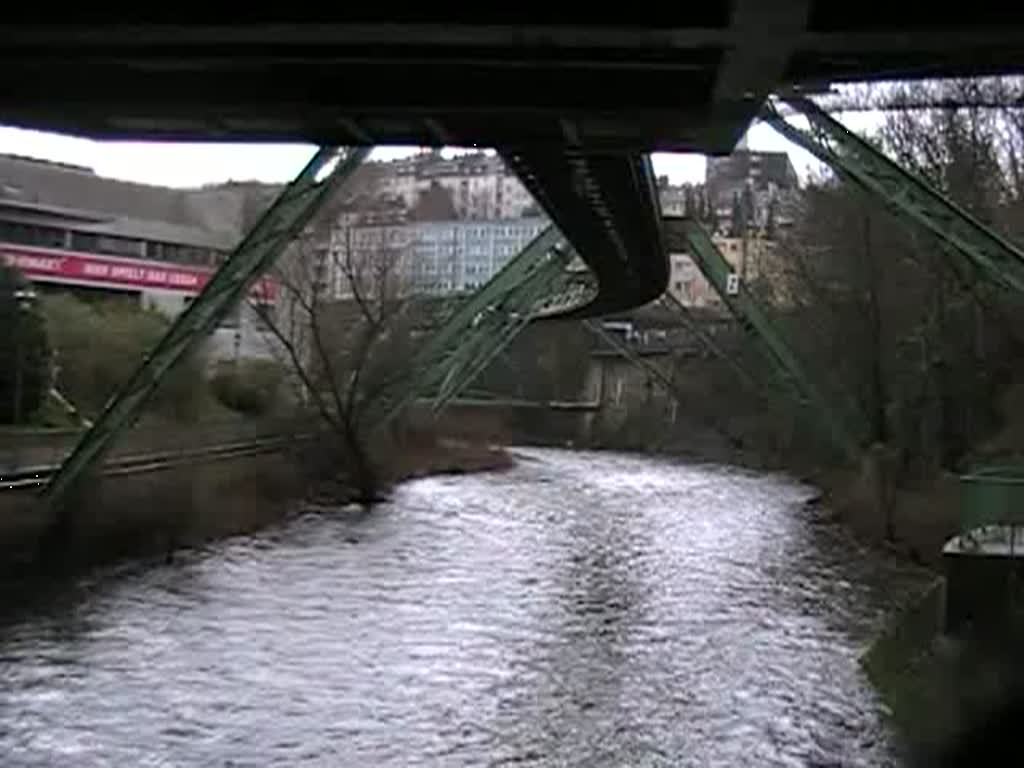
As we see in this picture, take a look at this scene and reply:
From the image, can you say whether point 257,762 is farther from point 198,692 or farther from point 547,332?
point 547,332

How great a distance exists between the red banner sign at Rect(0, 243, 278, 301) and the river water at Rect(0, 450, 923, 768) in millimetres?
42096

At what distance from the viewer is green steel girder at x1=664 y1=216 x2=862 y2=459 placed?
1832 inches

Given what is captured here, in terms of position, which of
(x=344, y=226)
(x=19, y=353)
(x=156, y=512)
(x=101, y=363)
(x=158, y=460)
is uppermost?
(x=344, y=226)

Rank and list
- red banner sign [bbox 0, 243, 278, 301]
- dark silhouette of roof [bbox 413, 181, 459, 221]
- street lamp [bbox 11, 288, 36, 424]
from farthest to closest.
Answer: dark silhouette of roof [bbox 413, 181, 459, 221] → red banner sign [bbox 0, 243, 278, 301] → street lamp [bbox 11, 288, 36, 424]

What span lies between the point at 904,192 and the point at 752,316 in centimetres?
1885

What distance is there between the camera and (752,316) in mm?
49688

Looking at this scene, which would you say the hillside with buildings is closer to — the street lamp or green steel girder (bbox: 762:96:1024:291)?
the street lamp

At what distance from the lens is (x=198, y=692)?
1655 cm

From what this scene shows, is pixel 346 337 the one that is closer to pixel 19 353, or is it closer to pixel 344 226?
pixel 344 226

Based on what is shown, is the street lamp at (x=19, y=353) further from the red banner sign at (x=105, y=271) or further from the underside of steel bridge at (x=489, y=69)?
the red banner sign at (x=105, y=271)

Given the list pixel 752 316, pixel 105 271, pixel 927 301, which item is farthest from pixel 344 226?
pixel 105 271

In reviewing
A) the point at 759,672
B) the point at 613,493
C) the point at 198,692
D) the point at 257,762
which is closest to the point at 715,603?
the point at 759,672

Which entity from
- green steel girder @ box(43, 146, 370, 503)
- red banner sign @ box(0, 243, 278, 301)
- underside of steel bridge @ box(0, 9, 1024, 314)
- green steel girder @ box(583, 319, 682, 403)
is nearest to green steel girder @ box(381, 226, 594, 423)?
red banner sign @ box(0, 243, 278, 301)

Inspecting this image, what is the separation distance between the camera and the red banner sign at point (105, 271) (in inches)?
2849
